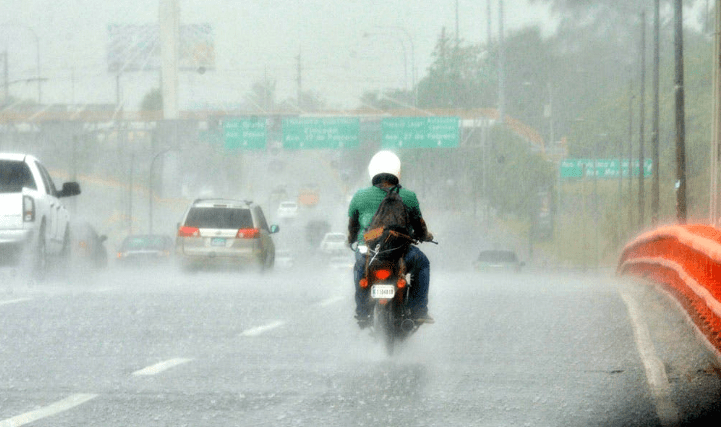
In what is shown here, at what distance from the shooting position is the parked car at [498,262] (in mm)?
56531

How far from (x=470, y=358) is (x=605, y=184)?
4013 inches

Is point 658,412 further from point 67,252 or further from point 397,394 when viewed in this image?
point 67,252

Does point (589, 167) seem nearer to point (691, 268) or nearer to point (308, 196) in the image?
point (308, 196)

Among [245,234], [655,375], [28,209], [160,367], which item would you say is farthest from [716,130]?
[160,367]

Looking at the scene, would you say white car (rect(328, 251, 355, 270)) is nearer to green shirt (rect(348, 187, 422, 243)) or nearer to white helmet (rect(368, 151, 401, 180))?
green shirt (rect(348, 187, 422, 243))

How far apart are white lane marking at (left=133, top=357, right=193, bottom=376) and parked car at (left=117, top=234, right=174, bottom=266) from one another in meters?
32.4

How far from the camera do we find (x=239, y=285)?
21.6 metres

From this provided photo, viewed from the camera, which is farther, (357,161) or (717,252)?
(357,161)

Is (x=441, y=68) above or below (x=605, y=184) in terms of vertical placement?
above

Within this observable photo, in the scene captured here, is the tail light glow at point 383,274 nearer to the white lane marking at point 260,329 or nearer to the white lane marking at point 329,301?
the white lane marking at point 260,329

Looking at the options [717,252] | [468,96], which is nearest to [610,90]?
[468,96]

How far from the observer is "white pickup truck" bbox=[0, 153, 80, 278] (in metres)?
21.1

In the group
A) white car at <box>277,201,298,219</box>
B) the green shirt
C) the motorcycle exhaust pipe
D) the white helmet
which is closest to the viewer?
the motorcycle exhaust pipe

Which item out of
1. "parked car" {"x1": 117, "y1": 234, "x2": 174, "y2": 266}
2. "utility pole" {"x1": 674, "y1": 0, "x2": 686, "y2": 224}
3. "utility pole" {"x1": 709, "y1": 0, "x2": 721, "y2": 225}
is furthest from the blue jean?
"parked car" {"x1": 117, "y1": 234, "x2": 174, "y2": 266}
